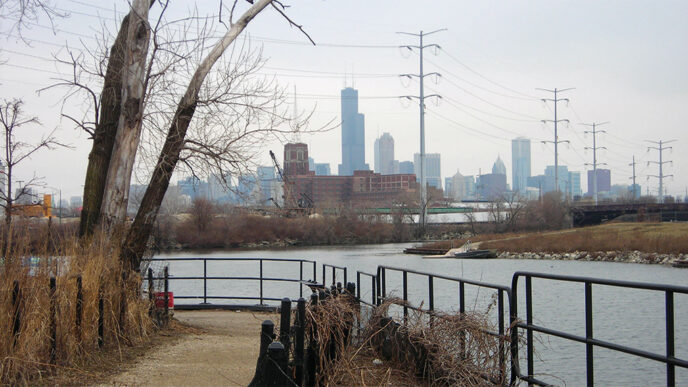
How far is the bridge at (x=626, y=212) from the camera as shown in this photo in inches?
3499

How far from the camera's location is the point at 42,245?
9.10 meters

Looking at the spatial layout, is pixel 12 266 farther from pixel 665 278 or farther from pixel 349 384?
pixel 665 278

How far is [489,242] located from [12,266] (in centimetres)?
6721

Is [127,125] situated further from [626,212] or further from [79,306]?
[626,212]

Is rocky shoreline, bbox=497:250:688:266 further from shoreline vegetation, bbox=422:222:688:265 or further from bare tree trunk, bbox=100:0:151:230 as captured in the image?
bare tree trunk, bbox=100:0:151:230

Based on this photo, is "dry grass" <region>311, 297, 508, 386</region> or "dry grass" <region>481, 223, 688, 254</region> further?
"dry grass" <region>481, 223, 688, 254</region>

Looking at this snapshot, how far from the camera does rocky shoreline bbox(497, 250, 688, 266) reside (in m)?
52.6

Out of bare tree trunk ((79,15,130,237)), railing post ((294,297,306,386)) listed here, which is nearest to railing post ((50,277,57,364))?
railing post ((294,297,306,386))

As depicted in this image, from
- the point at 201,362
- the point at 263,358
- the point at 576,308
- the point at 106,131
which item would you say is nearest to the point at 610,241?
the point at 576,308

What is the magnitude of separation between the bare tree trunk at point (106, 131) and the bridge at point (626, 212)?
84.0m

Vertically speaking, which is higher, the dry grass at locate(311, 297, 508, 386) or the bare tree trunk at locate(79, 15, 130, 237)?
the bare tree trunk at locate(79, 15, 130, 237)

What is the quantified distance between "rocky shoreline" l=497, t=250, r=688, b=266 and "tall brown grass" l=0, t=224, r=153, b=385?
4870 centimetres

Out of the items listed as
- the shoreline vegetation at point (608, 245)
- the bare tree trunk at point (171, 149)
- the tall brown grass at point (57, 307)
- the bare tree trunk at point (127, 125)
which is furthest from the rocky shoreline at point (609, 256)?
the tall brown grass at point (57, 307)

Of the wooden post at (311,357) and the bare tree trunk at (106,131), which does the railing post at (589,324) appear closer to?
the wooden post at (311,357)
